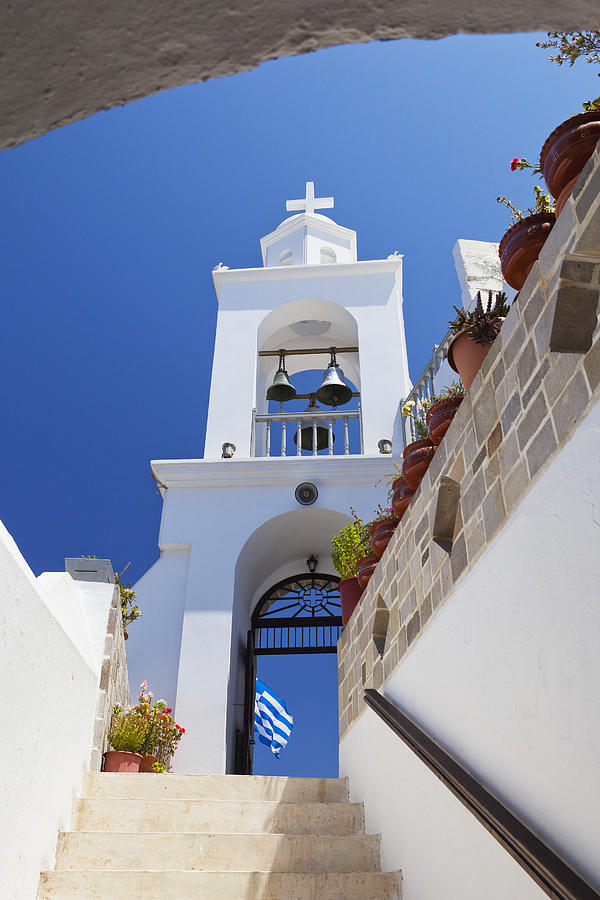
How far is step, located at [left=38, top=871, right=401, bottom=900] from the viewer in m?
3.02

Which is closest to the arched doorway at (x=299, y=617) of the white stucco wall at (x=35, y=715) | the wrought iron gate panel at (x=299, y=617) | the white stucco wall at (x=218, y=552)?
the wrought iron gate panel at (x=299, y=617)

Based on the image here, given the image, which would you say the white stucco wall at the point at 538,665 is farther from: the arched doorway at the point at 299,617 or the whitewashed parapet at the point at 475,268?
the whitewashed parapet at the point at 475,268

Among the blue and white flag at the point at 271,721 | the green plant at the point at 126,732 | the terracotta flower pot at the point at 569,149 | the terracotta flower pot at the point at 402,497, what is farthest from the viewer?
the blue and white flag at the point at 271,721

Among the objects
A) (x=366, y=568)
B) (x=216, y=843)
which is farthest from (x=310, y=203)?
(x=216, y=843)

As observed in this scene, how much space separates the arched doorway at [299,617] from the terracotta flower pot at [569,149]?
683 cm

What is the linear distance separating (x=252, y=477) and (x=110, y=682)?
121 inches

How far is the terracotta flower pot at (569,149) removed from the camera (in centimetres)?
212

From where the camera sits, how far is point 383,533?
4.29 metres

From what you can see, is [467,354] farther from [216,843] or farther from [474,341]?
[216,843]

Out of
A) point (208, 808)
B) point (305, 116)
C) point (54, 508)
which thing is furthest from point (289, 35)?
point (54, 508)

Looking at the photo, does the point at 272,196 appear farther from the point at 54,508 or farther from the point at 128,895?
the point at 128,895

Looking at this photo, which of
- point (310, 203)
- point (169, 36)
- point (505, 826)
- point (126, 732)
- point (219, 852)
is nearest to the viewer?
point (169, 36)

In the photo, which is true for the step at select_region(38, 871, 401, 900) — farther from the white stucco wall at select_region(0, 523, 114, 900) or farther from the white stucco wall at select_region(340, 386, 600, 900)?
the white stucco wall at select_region(340, 386, 600, 900)

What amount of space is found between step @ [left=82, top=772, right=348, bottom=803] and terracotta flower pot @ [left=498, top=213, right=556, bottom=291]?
3306 mm
